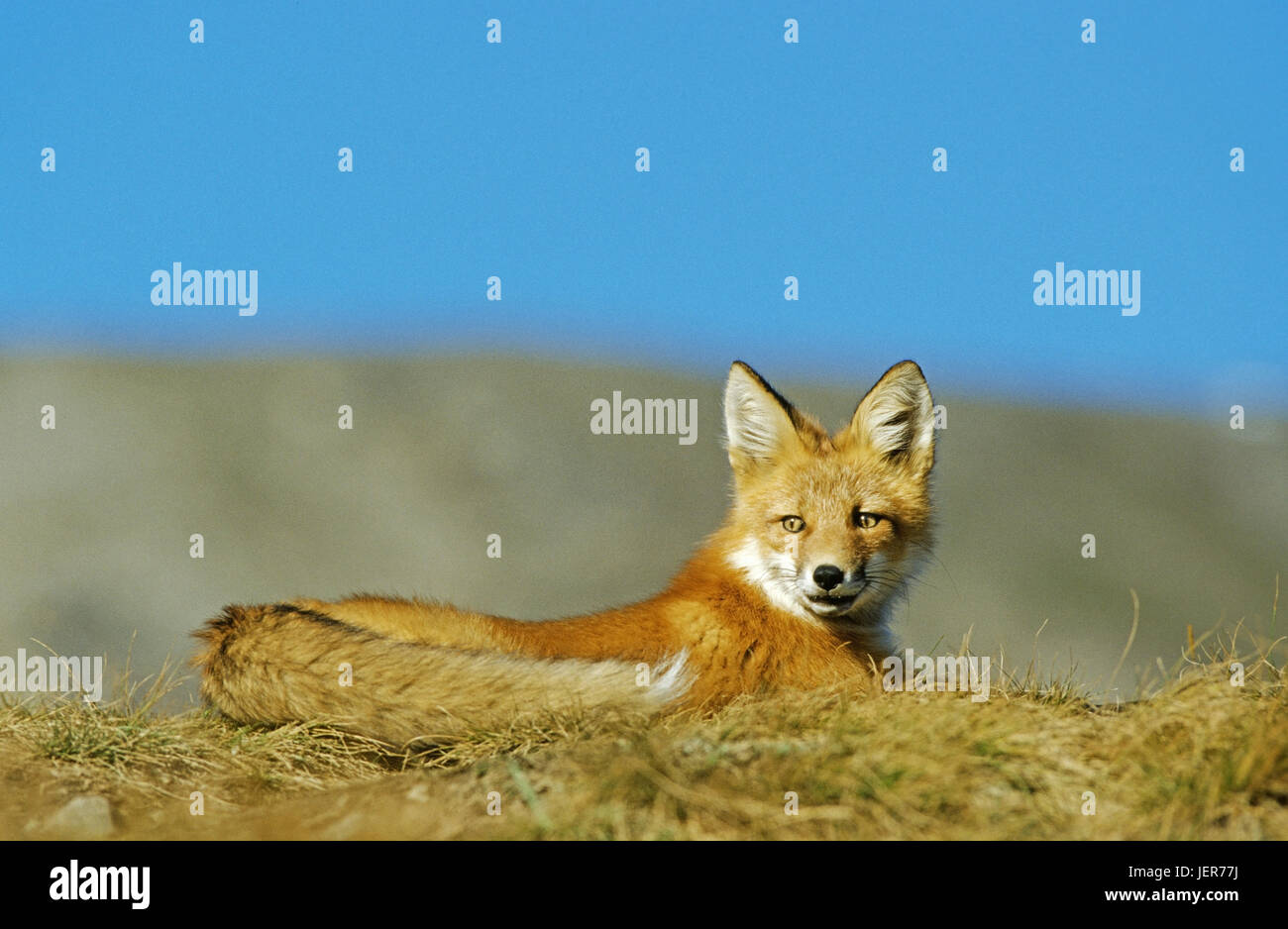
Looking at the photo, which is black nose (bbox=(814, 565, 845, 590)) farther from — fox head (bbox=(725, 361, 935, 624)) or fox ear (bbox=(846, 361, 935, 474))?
fox ear (bbox=(846, 361, 935, 474))

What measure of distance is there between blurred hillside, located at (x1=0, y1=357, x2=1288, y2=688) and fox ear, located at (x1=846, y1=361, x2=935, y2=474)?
35.5 meters

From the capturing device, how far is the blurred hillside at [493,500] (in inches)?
1986

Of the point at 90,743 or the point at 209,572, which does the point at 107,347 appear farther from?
the point at 90,743

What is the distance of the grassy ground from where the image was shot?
436cm

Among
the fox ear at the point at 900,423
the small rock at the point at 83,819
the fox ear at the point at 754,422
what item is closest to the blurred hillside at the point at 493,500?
the fox ear at the point at 754,422

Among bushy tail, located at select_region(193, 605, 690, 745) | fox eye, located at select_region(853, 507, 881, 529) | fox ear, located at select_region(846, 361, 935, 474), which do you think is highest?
fox ear, located at select_region(846, 361, 935, 474)

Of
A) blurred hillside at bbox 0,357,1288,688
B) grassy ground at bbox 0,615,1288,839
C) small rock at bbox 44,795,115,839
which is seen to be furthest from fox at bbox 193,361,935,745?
blurred hillside at bbox 0,357,1288,688

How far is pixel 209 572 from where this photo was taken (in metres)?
51.8

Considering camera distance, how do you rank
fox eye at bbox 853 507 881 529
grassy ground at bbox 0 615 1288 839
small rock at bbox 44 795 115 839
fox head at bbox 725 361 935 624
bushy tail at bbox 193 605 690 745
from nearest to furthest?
grassy ground at bbox 0 615 1288 839, small rock at bbox 44 795 115 839, bushy tail at bbox 193 605 690 745, fox head at bbox 725 361 935 624, fox eye at bbox 853 507 881 529

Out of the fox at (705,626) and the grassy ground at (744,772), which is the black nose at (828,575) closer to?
the fox at (705,626)

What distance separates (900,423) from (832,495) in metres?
0.77

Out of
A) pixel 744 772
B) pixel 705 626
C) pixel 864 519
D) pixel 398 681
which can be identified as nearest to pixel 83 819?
pixel 398 681

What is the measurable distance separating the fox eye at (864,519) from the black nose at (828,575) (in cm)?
48
